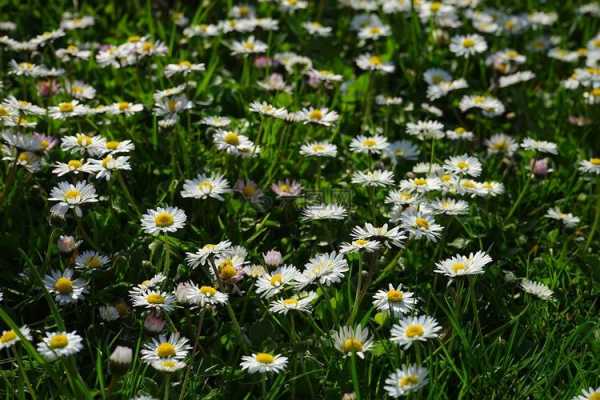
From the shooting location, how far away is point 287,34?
12.6 ft

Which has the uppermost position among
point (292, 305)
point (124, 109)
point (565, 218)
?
point (124, 109)

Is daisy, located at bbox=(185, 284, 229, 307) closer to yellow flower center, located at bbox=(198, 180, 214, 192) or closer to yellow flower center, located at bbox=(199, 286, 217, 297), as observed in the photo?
yellow flower center, located at bbox=(199, 286, 217, 297)

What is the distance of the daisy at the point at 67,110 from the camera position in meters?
2.81

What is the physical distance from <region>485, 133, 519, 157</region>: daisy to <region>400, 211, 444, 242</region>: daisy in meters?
0.85

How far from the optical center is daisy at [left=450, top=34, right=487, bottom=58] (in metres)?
3.53

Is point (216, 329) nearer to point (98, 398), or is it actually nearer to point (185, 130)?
point (98, 398)

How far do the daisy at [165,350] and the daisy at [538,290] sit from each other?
0.95 meters

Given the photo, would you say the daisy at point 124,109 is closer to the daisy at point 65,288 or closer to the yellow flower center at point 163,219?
the yellow flower center at point 163,219

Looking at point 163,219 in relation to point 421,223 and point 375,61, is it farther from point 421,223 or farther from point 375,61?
point 375,61

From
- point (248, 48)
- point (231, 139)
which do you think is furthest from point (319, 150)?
point (248, 48)

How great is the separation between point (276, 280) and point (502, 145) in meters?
1.25

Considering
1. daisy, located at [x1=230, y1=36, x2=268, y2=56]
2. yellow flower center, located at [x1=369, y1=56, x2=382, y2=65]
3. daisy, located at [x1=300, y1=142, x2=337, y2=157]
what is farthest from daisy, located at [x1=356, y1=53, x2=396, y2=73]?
daisy, located at [x1=300, y1=142, x2=337, y2=157]

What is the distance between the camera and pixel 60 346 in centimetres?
190

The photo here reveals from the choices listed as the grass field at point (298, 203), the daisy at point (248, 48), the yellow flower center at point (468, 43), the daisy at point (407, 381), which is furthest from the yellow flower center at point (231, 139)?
the yellow flower center at point (468, 43)
